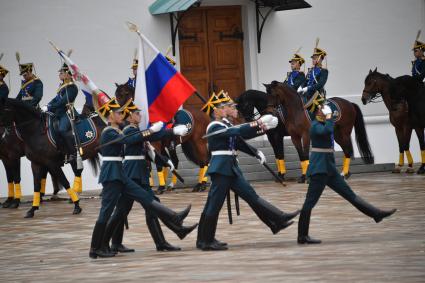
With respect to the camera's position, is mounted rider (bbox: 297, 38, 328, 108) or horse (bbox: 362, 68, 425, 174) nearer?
mounted rider (bbox: 297, 38, 328, 108)

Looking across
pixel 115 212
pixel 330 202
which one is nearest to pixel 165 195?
pixel 330 202

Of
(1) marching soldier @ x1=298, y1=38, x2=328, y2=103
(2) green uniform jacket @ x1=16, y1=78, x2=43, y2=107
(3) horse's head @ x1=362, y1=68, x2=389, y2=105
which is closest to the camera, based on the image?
(2) green uniform jacket @ x1=16, y1=78, x2=43, y2=107

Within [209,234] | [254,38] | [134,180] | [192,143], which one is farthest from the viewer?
[254,38]

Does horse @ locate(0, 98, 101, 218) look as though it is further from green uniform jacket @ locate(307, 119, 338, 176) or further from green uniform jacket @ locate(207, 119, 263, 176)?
green uniform jacket @ locate(307, 119, 338, 176)

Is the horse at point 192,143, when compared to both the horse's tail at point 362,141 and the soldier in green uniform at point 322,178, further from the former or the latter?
the soldier in green uniform at point 322,178

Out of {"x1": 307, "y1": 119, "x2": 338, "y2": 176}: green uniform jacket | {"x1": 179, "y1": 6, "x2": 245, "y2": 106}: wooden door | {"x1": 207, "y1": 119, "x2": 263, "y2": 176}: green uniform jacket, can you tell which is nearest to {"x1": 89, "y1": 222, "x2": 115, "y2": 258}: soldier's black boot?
{"x1": 207, "y1": 119, "x2": 263, "y2": 176}: green uniform jacket

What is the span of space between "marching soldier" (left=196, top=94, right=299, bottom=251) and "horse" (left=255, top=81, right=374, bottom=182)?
26.4 feet

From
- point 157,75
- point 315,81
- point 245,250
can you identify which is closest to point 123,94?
point 315,81

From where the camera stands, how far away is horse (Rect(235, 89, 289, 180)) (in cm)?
2159

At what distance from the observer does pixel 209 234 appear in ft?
41.6

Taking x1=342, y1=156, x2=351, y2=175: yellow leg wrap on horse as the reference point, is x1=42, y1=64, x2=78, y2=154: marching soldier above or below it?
above

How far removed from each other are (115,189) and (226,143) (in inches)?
57.9

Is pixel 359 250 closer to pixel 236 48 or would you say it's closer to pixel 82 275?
pixel 82 275

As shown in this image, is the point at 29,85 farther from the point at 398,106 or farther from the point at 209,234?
the point at 209,234
